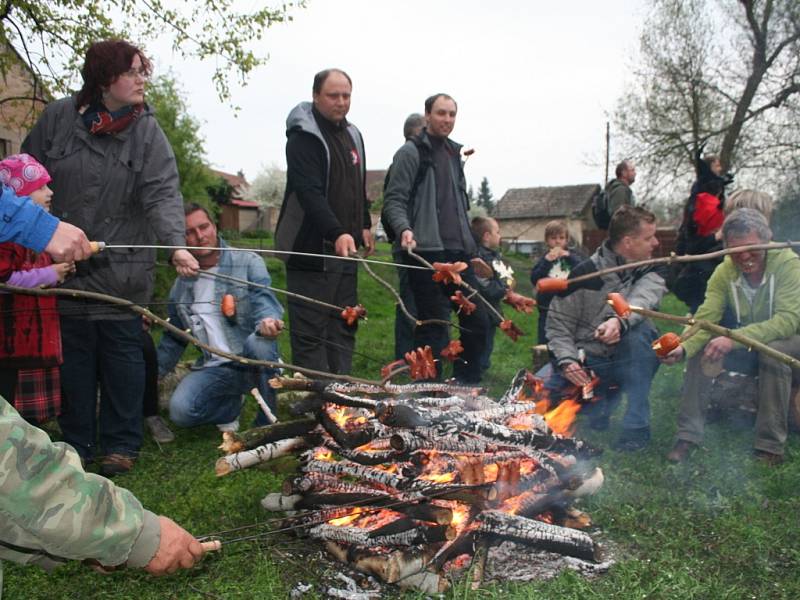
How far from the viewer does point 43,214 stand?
101 inches

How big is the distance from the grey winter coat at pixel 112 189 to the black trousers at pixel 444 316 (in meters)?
2.11

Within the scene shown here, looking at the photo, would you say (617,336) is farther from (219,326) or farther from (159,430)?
(159,430)

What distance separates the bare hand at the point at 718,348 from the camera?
4387 millimetres

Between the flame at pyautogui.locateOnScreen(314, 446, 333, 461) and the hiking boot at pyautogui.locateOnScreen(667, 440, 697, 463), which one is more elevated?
the flame at pyautogui.locateOnScreen(314, 446, 333, 461)

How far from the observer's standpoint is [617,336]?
463 cm

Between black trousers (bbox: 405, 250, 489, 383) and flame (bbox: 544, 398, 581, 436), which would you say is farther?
black trousers (bbox: 405, 250, 489, 383)

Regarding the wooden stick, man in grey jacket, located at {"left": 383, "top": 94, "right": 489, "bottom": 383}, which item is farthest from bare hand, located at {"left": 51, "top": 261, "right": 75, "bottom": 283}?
the wooden stick

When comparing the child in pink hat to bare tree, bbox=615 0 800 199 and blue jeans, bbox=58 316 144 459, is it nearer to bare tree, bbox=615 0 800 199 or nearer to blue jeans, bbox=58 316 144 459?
blue jeans, bbox=58 316 144 459

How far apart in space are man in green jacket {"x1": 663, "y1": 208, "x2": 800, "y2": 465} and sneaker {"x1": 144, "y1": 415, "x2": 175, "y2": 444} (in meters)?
3.40

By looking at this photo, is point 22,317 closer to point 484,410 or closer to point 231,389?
point 231,389

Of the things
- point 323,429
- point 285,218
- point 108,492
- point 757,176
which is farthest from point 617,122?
point 108,492

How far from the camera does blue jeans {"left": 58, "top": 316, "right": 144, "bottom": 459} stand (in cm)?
414

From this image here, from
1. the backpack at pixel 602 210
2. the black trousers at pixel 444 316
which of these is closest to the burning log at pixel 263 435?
the black trousers at pixel 444 316

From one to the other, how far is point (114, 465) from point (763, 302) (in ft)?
13.9
